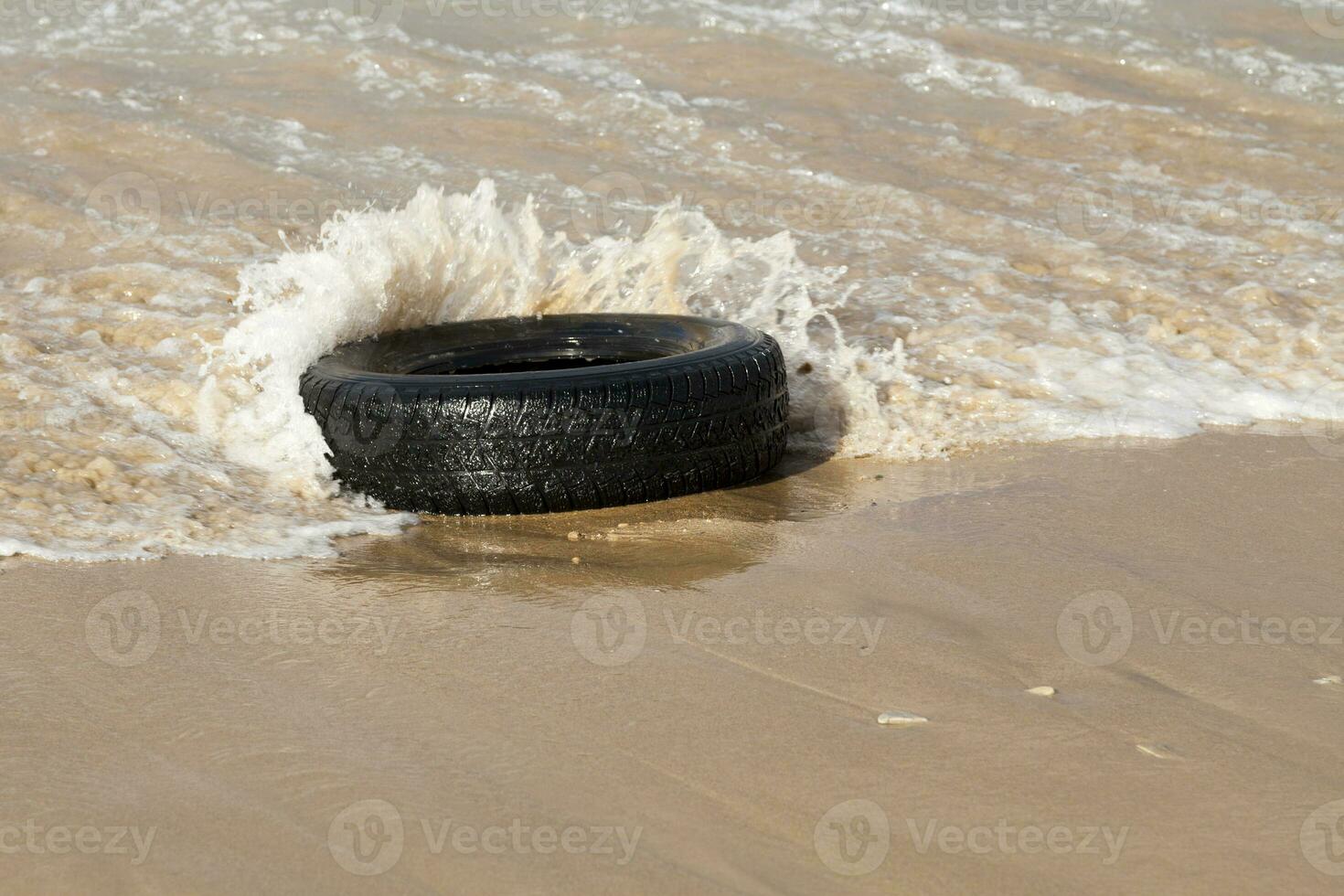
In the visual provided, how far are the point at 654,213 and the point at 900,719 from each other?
512 centimetres

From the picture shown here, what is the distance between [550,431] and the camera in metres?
4.51

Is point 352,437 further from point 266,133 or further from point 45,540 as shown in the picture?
point 266,133

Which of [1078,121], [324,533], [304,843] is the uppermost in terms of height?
[1078,121]

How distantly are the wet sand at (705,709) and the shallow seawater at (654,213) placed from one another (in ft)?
2.31

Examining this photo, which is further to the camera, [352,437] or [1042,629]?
[352,437]

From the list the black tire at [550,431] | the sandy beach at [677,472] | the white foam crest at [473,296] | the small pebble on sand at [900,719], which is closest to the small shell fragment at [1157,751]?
the sandy beach at [677,472]

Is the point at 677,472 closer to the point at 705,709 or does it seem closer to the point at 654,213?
the point at 705,709

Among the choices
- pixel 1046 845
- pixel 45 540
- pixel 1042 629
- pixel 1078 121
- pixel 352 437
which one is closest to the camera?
pixel 1046 845

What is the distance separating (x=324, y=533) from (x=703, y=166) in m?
4.71

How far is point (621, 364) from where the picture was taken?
473 cm

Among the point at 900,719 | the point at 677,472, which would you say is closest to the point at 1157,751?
the point at 900,719

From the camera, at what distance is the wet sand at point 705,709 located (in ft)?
7.89

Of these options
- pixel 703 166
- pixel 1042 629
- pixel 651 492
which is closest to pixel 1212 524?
pixel 1042 629

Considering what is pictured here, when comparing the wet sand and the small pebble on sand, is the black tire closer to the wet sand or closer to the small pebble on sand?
the wet sand
